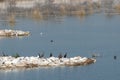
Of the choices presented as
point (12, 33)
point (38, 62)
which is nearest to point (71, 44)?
point (12, 33)

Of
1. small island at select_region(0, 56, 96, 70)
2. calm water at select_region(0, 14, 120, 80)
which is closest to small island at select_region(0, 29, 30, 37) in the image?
calm water at select_region(0, 14, 120, 80)

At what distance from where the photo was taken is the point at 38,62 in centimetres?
2241

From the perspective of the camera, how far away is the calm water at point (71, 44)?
21.0 metres

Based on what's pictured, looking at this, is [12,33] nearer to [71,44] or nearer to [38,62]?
[71,44]

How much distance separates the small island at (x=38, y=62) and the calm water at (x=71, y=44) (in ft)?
1.60

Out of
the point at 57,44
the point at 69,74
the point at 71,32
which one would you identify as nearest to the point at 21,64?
the point at 69,74

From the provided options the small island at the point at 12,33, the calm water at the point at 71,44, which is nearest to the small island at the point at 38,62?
the calm water at the point at 71,44

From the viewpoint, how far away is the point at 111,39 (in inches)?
1232

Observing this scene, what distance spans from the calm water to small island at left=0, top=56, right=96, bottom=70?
49 centimetres

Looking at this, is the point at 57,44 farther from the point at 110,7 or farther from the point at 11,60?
the point at 110,7

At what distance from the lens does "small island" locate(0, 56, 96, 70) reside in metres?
22.1

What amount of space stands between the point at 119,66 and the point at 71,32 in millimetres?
13164

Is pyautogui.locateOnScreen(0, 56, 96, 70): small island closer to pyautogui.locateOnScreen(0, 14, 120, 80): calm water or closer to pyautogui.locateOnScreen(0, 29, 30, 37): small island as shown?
pyautogui.locateOnScreen(0, 14, 120, 80): calm water

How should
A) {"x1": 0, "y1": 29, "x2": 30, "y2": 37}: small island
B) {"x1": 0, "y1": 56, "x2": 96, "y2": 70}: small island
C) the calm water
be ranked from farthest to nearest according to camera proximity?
{"x1": 0, "y1": 29, "x2": 30, "y2": 37}: small island, {"x1": 0, "y1": 56, "x2": 96, "y2": 70}: small island, the calm water
